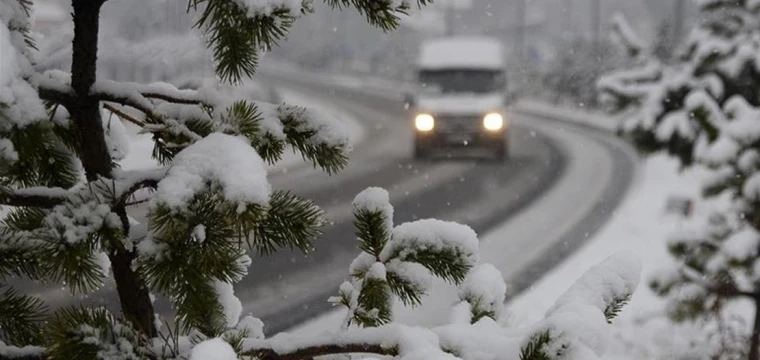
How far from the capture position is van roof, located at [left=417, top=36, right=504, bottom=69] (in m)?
16.5

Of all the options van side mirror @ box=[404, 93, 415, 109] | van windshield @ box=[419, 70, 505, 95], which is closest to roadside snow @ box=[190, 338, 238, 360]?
van side mirror @ box=[404, 93, 415, 109]

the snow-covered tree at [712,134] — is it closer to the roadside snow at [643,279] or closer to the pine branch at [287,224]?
the roadside snow at [643,279]

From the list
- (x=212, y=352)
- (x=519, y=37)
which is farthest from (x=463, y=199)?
(x=519, y=37)

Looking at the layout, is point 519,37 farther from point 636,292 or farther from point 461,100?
point 636,292

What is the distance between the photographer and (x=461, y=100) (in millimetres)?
16031

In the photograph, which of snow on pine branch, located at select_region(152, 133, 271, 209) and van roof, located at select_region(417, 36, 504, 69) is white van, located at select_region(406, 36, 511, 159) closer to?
van roof, located at select_region(417, 36, 504, 69)

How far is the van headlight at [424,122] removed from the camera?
52.4 ft

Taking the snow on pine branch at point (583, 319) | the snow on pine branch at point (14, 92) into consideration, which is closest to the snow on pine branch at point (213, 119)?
the snow on pine branch at point (14, 92)

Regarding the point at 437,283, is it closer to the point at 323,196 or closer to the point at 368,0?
the point at 323,196

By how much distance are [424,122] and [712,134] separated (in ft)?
28.2

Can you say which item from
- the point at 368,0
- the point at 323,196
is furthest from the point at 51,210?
the point at 323,196

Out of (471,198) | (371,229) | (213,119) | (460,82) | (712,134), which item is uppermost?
(460,82)

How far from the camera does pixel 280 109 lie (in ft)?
4.84

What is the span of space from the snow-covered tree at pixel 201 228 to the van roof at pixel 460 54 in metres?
15.1
